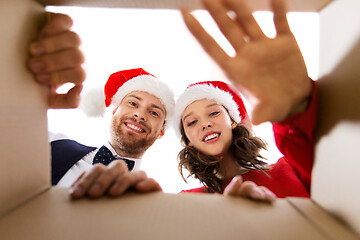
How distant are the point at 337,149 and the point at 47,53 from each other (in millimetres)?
376

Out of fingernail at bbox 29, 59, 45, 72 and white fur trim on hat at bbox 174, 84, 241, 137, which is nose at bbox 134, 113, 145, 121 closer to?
white fur trim on hat at bbox 174, 84, 241, 137

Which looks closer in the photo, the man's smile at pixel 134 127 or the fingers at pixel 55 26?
the fingers at pixel 55 26

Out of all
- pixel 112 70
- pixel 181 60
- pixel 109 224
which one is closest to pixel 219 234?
pixel 109 224

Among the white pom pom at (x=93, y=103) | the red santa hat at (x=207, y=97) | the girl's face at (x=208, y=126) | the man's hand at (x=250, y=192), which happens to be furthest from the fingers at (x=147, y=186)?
the white pom pom at (x=93, y=103)

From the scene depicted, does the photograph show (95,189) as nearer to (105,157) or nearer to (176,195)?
(176,195)

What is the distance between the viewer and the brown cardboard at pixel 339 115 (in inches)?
12.7

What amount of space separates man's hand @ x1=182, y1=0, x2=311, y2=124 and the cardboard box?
38 millimetres

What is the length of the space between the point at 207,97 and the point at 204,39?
0.99 m

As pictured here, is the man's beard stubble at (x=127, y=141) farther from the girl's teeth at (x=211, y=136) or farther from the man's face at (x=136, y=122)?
the girl's teeth at (x=211, y=136)

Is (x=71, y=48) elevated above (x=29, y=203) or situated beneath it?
elevated above

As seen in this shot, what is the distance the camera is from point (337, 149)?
35 centimetres

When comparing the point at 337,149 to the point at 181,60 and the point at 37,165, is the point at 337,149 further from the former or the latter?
the point at 181,60

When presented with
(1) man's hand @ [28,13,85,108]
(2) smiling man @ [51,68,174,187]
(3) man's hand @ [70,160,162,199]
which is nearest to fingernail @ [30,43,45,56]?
(1) man's hand @ [28,13,85,108]

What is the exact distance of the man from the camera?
1.30ft
